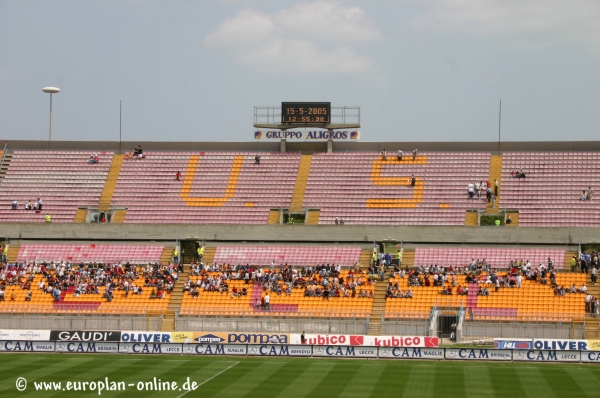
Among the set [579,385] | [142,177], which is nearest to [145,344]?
[579,385]

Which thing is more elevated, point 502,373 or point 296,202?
point 296,202

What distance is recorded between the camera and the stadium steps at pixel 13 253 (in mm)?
69506

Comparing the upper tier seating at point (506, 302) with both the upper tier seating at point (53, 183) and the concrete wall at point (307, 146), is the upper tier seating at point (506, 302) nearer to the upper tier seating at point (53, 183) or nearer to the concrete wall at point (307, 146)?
the concrete wall at point (307, 146)

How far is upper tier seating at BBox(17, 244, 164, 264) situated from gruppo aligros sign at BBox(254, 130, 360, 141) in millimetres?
15211

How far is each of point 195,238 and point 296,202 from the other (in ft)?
27.4

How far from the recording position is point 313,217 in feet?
234

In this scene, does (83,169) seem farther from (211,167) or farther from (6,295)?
(6,295)

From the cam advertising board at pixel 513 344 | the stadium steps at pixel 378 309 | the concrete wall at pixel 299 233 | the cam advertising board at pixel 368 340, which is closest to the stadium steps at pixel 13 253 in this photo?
the concrete wall at pixel 299 233

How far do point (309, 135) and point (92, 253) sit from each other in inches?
812

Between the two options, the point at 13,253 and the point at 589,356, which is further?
the point at 13,253

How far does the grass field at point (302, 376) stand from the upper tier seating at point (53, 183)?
83.1 feet

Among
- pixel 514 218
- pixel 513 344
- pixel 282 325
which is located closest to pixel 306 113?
pixel 514 218

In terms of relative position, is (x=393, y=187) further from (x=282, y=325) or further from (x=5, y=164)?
(x=5, y=164)

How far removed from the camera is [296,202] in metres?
Answer: 72.9
